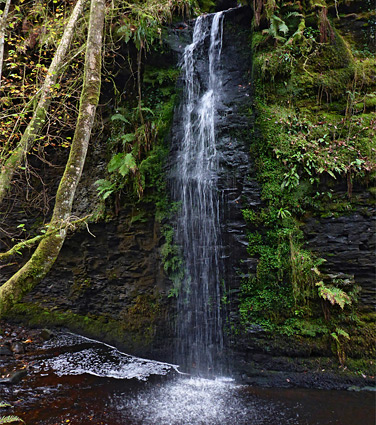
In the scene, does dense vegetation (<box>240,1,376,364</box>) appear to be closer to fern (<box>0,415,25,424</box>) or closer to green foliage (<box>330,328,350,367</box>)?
green foliage (<box>330,328,350,367</box>)

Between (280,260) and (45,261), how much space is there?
429 centimetres

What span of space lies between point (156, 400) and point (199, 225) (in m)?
3.39

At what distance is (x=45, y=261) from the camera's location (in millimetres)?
3602

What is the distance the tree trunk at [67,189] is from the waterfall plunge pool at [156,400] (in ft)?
7.12

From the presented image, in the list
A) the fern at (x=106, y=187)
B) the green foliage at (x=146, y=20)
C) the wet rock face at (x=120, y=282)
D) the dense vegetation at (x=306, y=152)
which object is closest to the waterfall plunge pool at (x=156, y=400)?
the wet rock face at (x=120, y=282)

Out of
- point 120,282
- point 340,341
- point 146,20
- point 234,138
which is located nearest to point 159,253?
point 120,282

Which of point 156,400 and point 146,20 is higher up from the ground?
point 146,20

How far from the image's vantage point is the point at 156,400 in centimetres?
495

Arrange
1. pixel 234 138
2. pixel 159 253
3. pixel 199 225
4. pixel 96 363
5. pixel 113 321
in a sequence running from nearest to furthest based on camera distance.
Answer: pixel 96 363
pixel 199 225
pixel 234 138
pixel 159 253
pixel 113 321

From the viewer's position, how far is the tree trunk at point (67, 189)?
3449 millimetres

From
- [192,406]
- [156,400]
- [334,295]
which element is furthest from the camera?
[334,295]

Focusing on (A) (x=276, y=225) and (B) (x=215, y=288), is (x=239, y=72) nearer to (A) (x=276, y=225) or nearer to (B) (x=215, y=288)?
(A) (x=276, y=225)

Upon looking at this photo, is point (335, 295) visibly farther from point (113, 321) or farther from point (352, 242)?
point (113, 321)

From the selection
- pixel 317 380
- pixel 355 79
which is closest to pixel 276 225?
A: pixel 317 380
